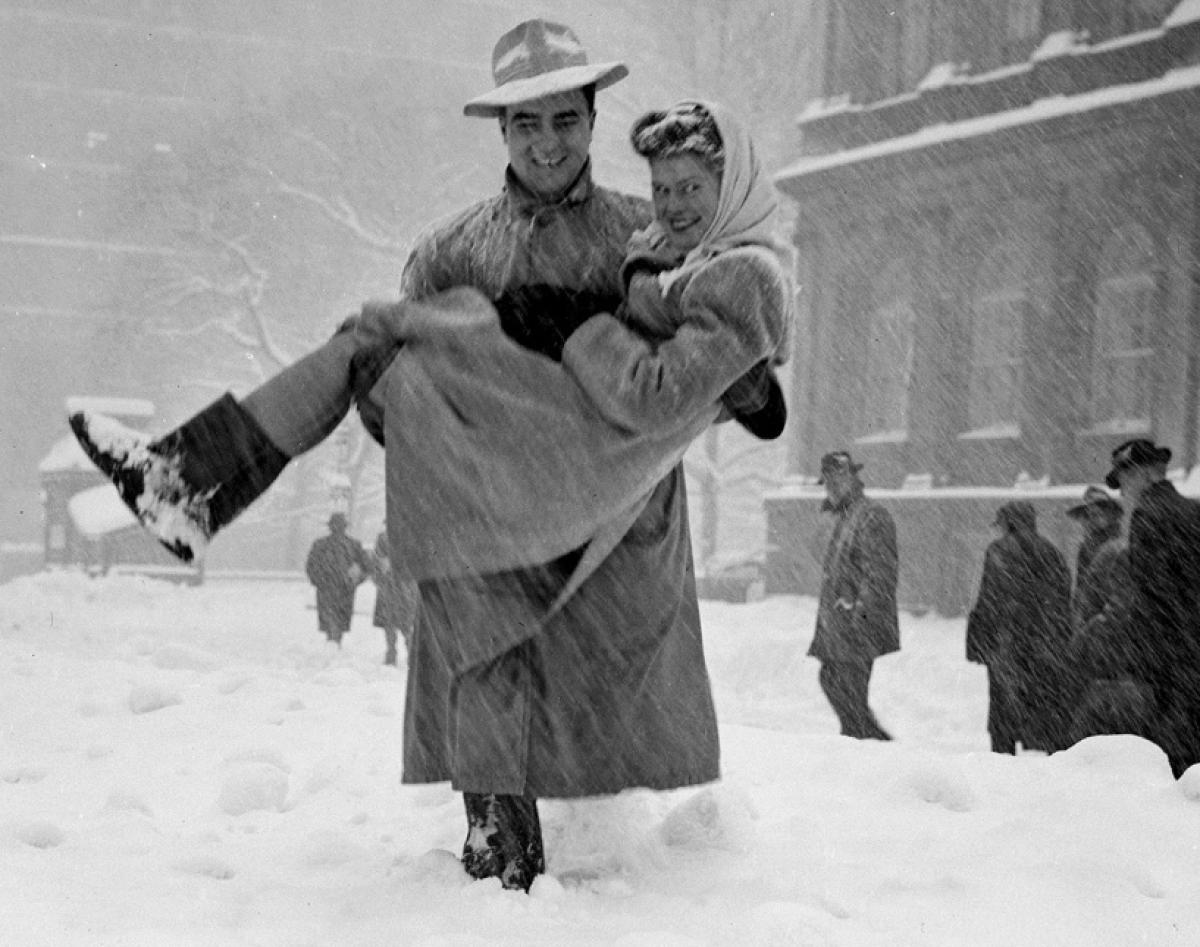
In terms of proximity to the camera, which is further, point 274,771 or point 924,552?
point 924,552

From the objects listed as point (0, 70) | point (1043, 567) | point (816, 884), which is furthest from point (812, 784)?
point (0, 70)

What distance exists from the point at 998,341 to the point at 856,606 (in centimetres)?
1212

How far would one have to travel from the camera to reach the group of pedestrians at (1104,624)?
6113 mm

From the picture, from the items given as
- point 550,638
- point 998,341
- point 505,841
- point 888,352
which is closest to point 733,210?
point 550,638

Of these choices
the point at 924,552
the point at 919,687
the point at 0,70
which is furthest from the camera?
the point at 0,70

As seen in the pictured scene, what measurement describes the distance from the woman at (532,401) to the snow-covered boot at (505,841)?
1.72ft

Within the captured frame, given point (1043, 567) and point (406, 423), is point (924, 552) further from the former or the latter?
point (406, 423)

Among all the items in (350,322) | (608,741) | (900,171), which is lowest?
(608,741)

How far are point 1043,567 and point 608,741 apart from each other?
5.74 meters

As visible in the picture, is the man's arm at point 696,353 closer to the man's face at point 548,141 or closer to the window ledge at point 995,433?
the man's face at point 548,141

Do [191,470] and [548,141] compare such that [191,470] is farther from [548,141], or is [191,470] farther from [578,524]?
[548,141]

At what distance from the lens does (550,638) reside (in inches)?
122

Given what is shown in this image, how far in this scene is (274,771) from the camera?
4.11 metres

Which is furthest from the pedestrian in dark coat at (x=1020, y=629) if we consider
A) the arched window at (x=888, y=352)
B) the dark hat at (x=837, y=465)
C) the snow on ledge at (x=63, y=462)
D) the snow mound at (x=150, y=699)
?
the snow on ledge at (x=63, y=462)
